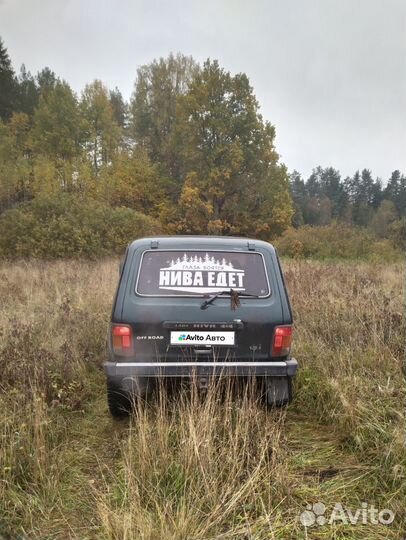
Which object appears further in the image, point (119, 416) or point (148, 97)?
point (148, 97)

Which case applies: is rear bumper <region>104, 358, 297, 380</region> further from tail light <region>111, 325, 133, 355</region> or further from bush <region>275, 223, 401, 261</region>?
bush <region>275, 223, 401, 261</region>

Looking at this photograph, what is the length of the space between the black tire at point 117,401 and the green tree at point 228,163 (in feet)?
74.3

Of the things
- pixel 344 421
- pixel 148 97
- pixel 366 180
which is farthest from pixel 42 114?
pixel 366 180

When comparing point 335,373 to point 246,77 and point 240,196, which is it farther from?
point 246,77

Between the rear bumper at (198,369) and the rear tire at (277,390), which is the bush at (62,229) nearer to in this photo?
the rear bumper at (198,369)

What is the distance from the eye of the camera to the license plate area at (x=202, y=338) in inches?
130

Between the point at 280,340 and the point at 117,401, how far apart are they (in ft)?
5.18

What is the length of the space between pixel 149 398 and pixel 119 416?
386 mm

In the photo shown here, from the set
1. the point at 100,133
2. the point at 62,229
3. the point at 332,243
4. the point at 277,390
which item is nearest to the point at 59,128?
the point at 100,133

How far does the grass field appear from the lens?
7.55ft

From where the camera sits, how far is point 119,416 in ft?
12.0

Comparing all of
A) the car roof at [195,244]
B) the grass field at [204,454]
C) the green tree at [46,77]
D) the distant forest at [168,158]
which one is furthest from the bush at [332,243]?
the green tree at [46,77]

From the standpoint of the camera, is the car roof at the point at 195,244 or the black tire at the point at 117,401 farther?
the car roof at the point at 195,244

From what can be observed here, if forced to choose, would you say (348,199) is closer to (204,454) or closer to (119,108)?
(119,108)
